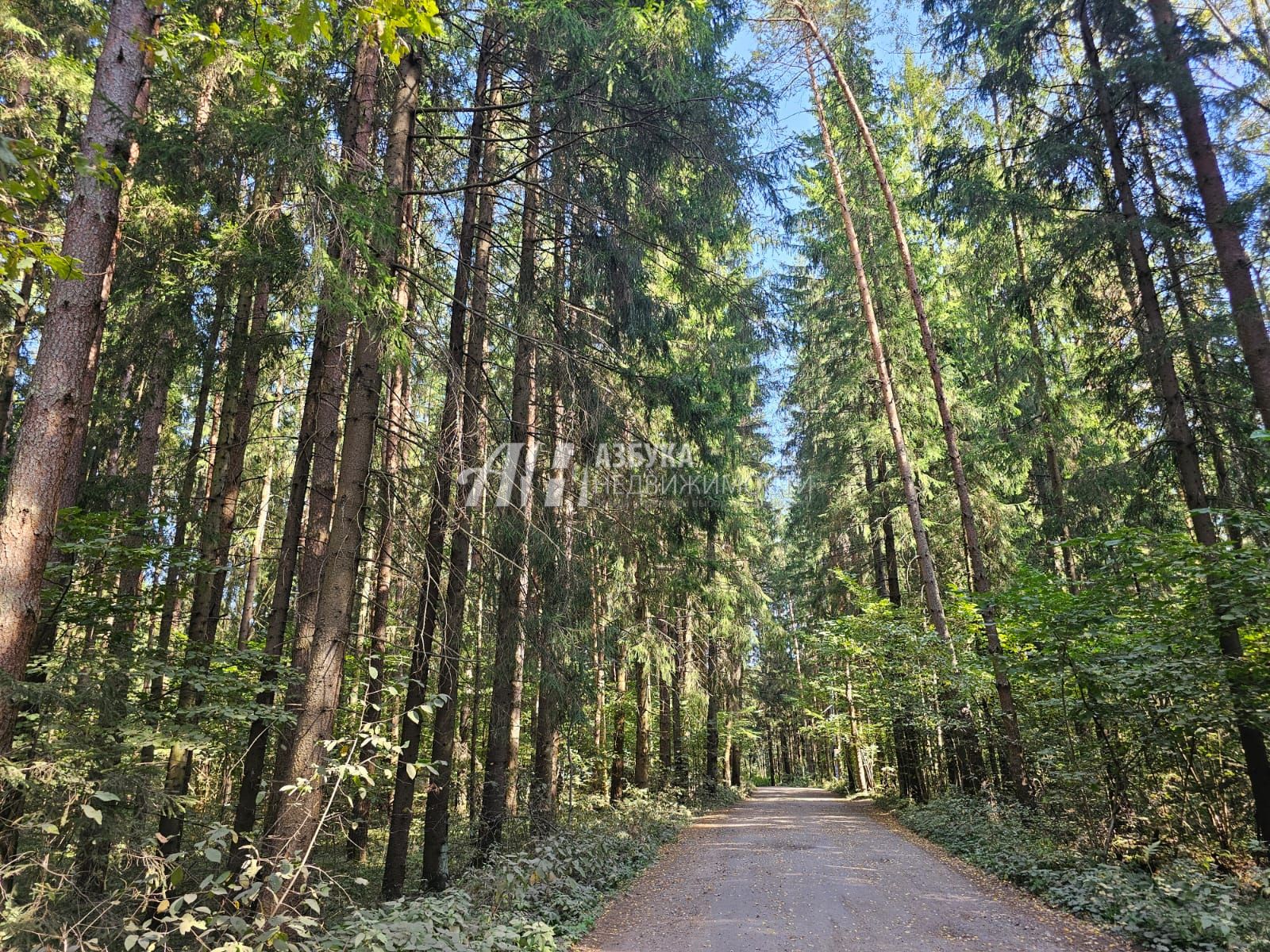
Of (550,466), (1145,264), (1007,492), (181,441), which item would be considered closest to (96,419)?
(550,466)

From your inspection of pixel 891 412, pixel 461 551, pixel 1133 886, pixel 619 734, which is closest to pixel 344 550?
pixel 461 551

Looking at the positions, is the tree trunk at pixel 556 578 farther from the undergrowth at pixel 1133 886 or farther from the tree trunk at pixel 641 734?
the undergrowth at pixel 1133 886

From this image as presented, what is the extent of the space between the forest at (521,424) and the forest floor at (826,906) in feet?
1.93

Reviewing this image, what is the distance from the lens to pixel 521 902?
6.39m

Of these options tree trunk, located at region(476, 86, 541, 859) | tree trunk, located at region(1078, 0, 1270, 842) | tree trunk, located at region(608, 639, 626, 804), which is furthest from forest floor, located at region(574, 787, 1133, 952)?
tree trunk, located at region(608, 639, 626, 804)

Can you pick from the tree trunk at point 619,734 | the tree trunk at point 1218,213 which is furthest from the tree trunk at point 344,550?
the tree trunk at point 619,734

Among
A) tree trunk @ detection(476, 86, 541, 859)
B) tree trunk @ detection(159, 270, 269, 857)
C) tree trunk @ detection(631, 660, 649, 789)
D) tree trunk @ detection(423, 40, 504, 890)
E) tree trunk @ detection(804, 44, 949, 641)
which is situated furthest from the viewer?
tree trunk @ detection(631, 660, 649, 789)

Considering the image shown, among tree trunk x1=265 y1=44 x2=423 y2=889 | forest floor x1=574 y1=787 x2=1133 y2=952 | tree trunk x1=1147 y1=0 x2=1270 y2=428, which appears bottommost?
forest floor x1=574 y1=787 x2=1133 y2=952

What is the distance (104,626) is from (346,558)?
3.74 meters

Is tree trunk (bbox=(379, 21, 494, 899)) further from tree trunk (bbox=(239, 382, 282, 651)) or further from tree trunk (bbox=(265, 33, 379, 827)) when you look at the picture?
tree trunk (bbox=(239, 382, 282, 651))

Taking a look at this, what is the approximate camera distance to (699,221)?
8.74m

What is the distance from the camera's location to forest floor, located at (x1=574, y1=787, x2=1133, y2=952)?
5953mm

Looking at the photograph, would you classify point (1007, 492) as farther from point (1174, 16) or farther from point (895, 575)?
point (1174, 16)

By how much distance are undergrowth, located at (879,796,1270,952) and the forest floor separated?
0.26 meters
